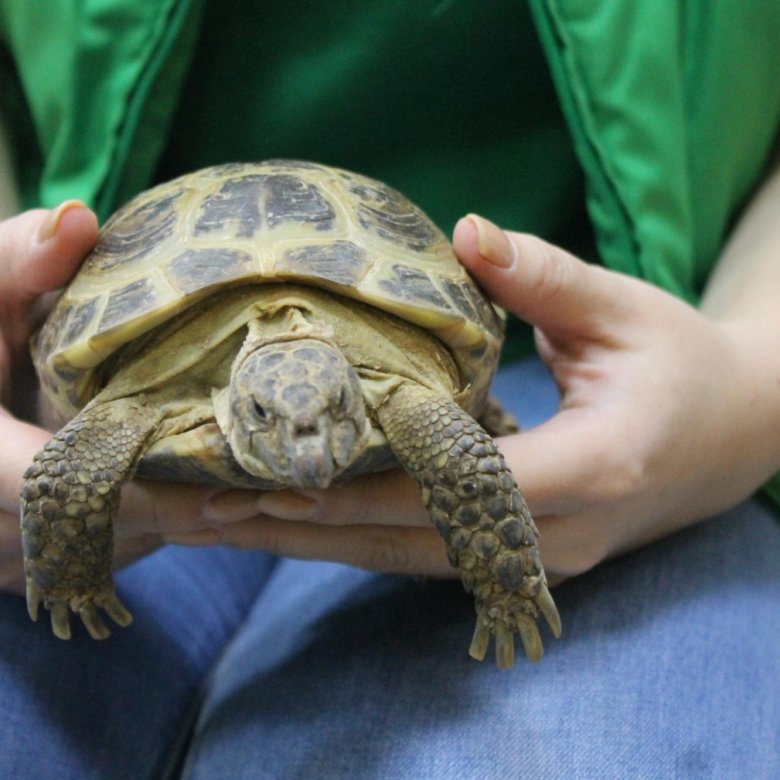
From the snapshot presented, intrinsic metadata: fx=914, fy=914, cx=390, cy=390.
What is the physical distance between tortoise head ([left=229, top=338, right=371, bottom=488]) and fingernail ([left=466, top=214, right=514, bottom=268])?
34 cm

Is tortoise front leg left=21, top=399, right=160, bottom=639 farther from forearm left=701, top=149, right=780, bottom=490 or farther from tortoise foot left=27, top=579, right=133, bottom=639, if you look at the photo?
forearm left=701, top=149, right=780, bottom=490

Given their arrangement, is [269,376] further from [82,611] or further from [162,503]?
[82,611]

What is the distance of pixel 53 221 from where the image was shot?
1.28m

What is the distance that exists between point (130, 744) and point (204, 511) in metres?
0.44

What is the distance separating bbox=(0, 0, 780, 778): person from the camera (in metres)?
1.26

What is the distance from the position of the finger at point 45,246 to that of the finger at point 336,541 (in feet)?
1.40

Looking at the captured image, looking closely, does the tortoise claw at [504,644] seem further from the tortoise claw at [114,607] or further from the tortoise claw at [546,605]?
the tortoise claw at [114,607]

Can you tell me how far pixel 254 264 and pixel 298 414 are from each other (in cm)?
25

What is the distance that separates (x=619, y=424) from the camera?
1352 millimetres

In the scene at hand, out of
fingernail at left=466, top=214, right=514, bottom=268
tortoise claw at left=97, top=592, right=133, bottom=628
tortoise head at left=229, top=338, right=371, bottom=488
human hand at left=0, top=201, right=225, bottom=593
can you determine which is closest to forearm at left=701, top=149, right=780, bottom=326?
fingernail at left=466, top=214, right=514, bottom=268

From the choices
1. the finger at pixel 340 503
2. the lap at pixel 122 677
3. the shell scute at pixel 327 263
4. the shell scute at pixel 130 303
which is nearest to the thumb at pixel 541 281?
the shell scute at pixel 327 263

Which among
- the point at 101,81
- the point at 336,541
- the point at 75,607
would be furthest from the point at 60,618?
the point at 101,81

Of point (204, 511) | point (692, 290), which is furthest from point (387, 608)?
point (692, 290)

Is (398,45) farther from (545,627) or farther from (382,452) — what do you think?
(545,627)
